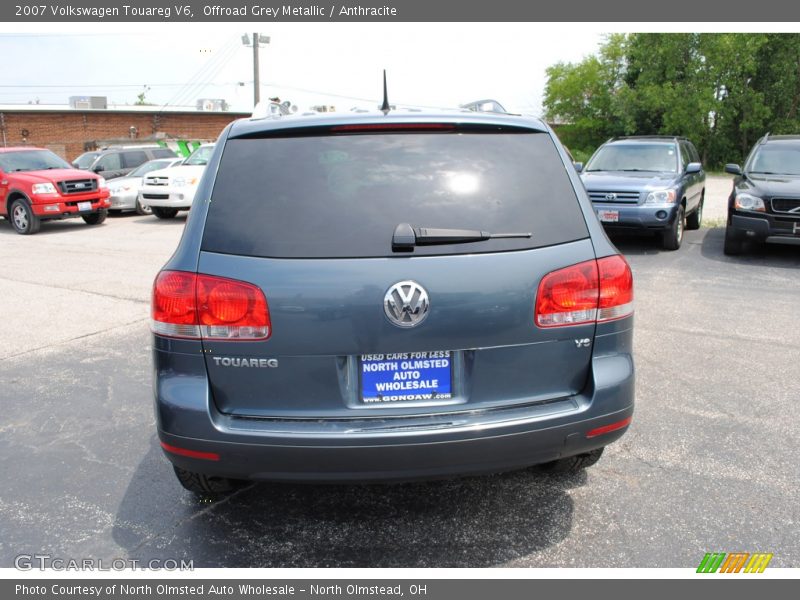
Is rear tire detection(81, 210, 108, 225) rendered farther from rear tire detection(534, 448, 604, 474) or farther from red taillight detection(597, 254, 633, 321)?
red taillight detection(597, 254, 633, 321)

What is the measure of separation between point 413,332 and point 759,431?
2.78m

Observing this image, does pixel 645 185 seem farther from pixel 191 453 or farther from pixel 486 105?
pixel 191 453

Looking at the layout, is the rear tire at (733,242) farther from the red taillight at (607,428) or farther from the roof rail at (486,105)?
the red taillight at (607,428)

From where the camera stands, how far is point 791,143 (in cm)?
1116

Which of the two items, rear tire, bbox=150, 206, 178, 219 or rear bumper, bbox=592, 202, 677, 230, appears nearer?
rear bumper, bbox=592, 202, 677, 230

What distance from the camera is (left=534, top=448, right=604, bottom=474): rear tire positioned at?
11.6 feet

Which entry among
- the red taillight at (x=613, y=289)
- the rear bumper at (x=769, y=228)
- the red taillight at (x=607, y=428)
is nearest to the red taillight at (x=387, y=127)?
the red taillight at (x=613, y=289)

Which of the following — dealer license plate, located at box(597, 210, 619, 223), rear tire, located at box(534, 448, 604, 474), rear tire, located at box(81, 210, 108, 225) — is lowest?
rear tire, located at box(534, 448, 604, 474)

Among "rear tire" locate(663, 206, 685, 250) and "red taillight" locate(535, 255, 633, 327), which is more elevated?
"red taillight" locate(535, 255, 633, 327)

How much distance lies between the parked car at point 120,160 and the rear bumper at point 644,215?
15.5m

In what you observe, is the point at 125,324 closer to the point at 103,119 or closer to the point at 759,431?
the point at 759,431

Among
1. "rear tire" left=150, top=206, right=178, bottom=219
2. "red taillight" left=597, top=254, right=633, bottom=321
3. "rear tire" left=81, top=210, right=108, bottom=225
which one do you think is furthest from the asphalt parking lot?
"rear tire" left=150, top=206, right=178, bottom=219

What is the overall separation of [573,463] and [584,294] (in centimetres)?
116

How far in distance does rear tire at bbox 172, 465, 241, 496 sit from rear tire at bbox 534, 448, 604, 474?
1.64 metres
